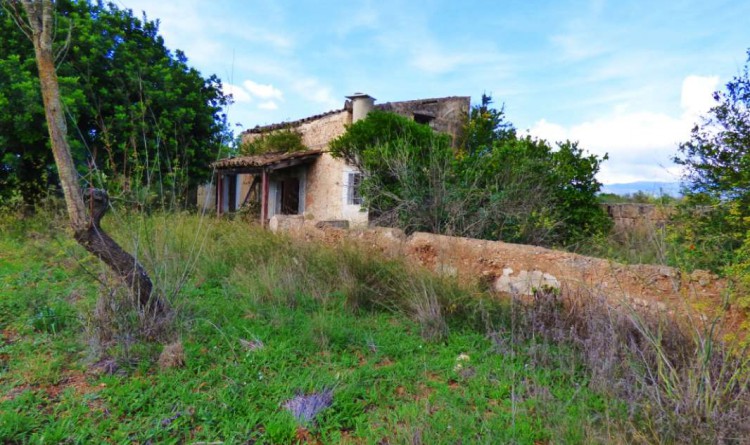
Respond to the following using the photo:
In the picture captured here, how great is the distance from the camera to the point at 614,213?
8.77 metres

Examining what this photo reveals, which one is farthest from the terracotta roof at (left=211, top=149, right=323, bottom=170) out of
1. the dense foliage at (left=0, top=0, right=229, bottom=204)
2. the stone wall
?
the stone wall

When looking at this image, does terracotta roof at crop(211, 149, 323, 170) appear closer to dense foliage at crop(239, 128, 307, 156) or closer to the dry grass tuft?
dense foliage at crop(239, 128, 307, 156)

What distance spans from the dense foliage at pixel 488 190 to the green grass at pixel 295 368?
2.20 metres

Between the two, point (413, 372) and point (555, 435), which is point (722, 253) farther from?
point (413, 372)

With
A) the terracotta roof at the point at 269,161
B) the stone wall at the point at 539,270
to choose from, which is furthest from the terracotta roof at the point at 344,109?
the stone wall at the point at 539,270

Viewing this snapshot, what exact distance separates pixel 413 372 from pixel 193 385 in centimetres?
145

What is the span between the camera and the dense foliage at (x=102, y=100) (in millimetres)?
7320

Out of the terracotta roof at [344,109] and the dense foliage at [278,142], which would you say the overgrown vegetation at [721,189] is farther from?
the dense foliage at [278,142]

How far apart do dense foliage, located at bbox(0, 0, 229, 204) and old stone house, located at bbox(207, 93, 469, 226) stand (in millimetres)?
1815

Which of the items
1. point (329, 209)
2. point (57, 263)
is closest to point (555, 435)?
point (57, 263)

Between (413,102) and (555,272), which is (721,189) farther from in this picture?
(413,102)

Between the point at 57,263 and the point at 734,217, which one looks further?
the point at 57,263

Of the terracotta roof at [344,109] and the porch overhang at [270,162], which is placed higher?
the terracotta roof at [344,109]

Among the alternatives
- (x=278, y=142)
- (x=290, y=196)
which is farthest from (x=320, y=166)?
(x=278, y=142)
